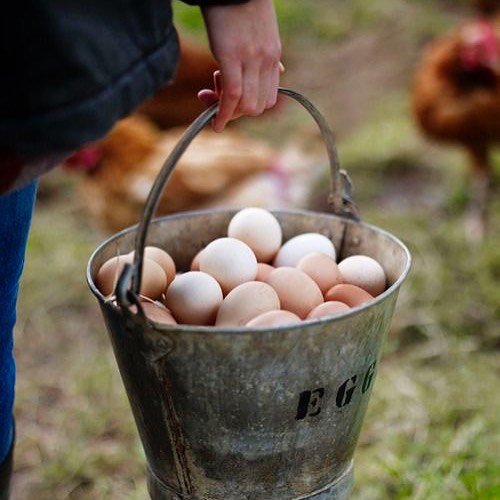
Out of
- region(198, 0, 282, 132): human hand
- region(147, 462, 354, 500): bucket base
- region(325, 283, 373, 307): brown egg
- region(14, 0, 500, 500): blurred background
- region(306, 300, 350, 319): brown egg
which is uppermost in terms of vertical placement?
region(198, 0, 282, 132): human hand

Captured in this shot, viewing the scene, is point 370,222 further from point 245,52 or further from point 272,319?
point 245,52

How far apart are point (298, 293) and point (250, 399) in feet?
0.73

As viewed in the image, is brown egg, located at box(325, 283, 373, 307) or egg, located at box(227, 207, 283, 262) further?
egg, located at box(227, 207, 283, 262)

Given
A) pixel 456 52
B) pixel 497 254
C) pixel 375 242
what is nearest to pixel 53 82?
pixel 375 242

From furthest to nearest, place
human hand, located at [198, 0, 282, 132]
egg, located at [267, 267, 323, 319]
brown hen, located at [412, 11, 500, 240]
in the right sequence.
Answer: brown hen, located at [412, 11, 500, 240], egg, located at [267, 267, 323, 319], human hand, located at [198, 0, 282, 132]

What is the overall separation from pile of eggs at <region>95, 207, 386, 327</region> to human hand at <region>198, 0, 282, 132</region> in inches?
11.5

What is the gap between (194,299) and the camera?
3.98ft

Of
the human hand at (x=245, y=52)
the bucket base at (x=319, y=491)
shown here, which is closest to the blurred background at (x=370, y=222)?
the bucket base at (x=319, y=491)

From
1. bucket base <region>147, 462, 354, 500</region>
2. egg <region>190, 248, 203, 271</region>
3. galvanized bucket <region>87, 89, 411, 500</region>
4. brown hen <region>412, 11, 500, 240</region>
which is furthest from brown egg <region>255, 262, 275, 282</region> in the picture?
brown hen <region>412, 11, 500, 240</region>

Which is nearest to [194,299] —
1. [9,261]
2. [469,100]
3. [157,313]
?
[157,313]

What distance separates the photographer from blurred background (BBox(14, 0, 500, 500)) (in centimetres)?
198

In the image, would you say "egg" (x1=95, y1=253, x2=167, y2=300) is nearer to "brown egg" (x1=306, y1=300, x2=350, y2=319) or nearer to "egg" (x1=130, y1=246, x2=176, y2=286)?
"egg" (x1=130, y1=246, x2=176, y2=286)

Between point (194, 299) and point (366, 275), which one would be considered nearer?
point (194, 299)

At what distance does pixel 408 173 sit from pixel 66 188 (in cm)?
181
